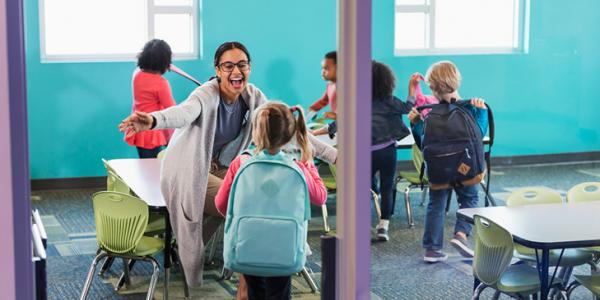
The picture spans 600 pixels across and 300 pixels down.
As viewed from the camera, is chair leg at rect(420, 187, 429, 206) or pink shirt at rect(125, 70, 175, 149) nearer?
chair leg at rect(420, 187, 429, 206)

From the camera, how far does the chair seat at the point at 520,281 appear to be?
175 inches

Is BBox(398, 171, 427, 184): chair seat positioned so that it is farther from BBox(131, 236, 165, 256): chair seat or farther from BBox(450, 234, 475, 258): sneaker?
BBox(131, 236, 165, 256): chair seat

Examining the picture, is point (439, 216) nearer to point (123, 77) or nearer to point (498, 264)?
point (498, 264)

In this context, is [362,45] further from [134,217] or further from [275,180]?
[134,217]

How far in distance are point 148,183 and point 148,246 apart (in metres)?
0.50

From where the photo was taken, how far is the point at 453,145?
581 centimetres

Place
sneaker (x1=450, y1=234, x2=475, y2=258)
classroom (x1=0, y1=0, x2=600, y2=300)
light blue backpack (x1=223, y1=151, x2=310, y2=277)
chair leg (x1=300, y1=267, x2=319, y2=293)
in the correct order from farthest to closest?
sneaker (x1=450, y1=234, x2=475, y2=258) < chair leg (x1=300, y1=267, x2=319, y2=293) < light blue backpack (x1=223, y1=151, x2=310, y2=277) < classroom (x1=0, y1=0, x2=600, y2=300)

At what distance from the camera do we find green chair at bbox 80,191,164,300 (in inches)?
190

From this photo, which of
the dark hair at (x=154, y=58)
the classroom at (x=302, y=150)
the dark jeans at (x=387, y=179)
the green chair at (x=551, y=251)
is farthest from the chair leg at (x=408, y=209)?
the dark hair at (x=154, y=58)

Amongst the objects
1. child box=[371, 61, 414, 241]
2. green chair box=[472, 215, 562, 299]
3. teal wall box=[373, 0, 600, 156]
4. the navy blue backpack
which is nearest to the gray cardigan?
child box=[371, 61, 414, 241]

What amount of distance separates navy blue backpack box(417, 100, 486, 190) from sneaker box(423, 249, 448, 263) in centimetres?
46

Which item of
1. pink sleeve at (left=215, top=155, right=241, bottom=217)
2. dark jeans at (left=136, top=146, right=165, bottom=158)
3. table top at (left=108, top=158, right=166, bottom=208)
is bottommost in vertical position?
dark jeans at (left=136, top=146, right=165, bottom=158)

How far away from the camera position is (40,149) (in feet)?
25.7

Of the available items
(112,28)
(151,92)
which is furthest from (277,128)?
(112,28)
